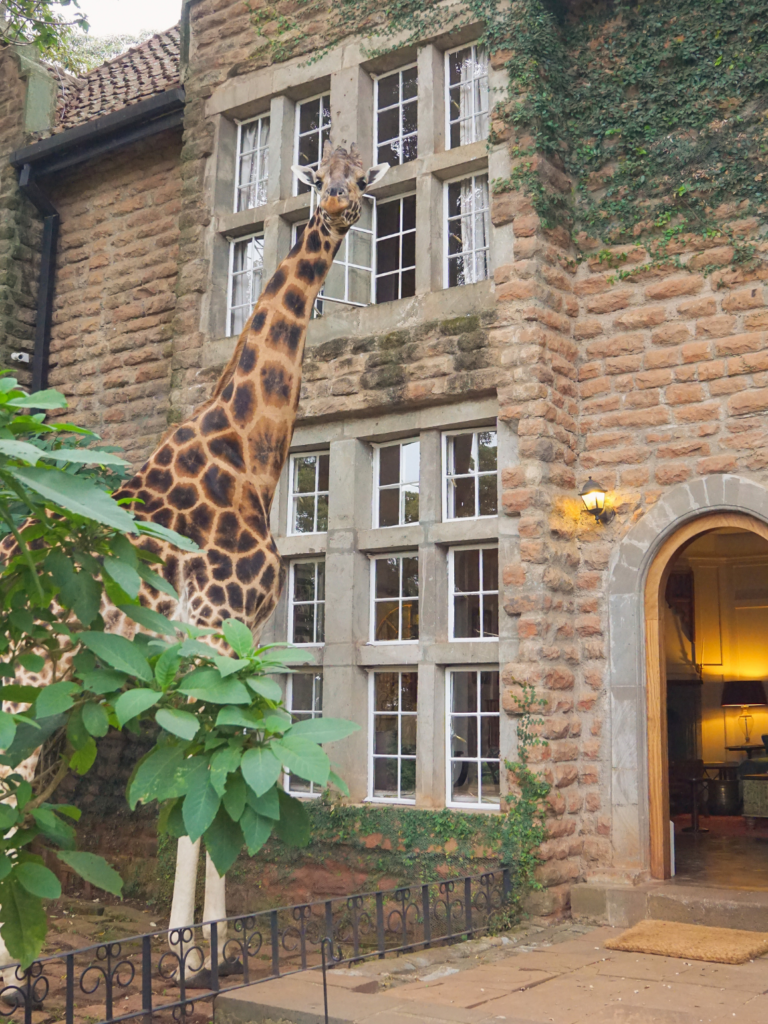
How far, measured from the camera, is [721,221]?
6992mm

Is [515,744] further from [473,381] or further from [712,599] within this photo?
[712,599]

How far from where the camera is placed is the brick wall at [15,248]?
10.4 meters

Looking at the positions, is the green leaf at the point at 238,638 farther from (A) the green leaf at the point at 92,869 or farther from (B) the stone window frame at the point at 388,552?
(B) the stone window frame at the point at 388,552

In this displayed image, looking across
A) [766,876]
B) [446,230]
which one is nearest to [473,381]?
[446,230]

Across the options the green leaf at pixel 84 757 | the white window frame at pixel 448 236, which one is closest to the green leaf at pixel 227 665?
the green leaf at pixel 84 757

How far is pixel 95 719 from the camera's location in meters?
2.36

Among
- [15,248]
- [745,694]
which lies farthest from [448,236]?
[745,694]

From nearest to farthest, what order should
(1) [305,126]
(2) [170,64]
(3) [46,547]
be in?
(3) [46,547] < (1) [305,126] < (2) [170,64]

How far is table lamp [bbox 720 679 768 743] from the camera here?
42.3 ft

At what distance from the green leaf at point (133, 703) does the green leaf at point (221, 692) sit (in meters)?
0.07

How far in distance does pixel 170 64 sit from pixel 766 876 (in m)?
9.55

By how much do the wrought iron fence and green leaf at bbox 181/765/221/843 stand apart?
224 centimetres

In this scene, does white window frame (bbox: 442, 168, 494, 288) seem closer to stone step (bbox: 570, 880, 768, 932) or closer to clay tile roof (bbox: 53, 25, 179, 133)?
clay tile roof (bbox: 53, 25, 179, 133)

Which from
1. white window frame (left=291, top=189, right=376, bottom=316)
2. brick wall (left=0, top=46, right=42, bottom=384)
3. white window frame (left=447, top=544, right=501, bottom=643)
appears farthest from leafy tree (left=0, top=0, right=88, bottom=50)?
white window frame (left=447, top=544, right=501, bottom=643)
